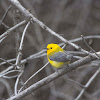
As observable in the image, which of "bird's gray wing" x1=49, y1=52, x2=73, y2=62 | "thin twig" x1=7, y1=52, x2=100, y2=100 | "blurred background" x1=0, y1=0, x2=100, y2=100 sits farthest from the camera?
"blurred background" x1=0, y1=0, x2=100, y2=100

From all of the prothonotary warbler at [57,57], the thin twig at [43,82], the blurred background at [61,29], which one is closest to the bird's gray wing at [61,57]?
the prothonotary warbler at [57,57]

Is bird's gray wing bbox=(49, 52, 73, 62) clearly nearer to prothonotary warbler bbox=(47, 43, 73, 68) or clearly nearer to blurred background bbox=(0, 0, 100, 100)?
prothonotary warbler bbox=(47, 43, 73, 68)

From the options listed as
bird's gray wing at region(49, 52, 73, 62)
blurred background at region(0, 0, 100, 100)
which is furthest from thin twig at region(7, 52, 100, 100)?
blurred background at region(0, 0, 100, 100)

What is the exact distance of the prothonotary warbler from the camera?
2.37 m

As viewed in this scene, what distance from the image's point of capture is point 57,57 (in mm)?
2516

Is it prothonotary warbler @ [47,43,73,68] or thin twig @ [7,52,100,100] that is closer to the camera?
thin twig @ [7,52,100,100]

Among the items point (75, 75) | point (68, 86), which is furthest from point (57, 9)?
point (68, 86)

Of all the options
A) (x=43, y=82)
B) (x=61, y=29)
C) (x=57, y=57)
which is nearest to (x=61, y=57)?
(x=57, y=57)

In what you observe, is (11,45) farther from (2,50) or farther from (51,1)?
(51,1)

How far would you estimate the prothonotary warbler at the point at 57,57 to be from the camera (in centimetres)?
237

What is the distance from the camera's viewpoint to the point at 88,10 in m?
5.29

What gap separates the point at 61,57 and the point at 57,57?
84 millimetres

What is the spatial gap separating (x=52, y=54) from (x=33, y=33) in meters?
2.77

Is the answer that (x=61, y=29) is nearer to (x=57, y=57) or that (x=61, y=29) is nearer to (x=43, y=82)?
(x=57, y=57)
